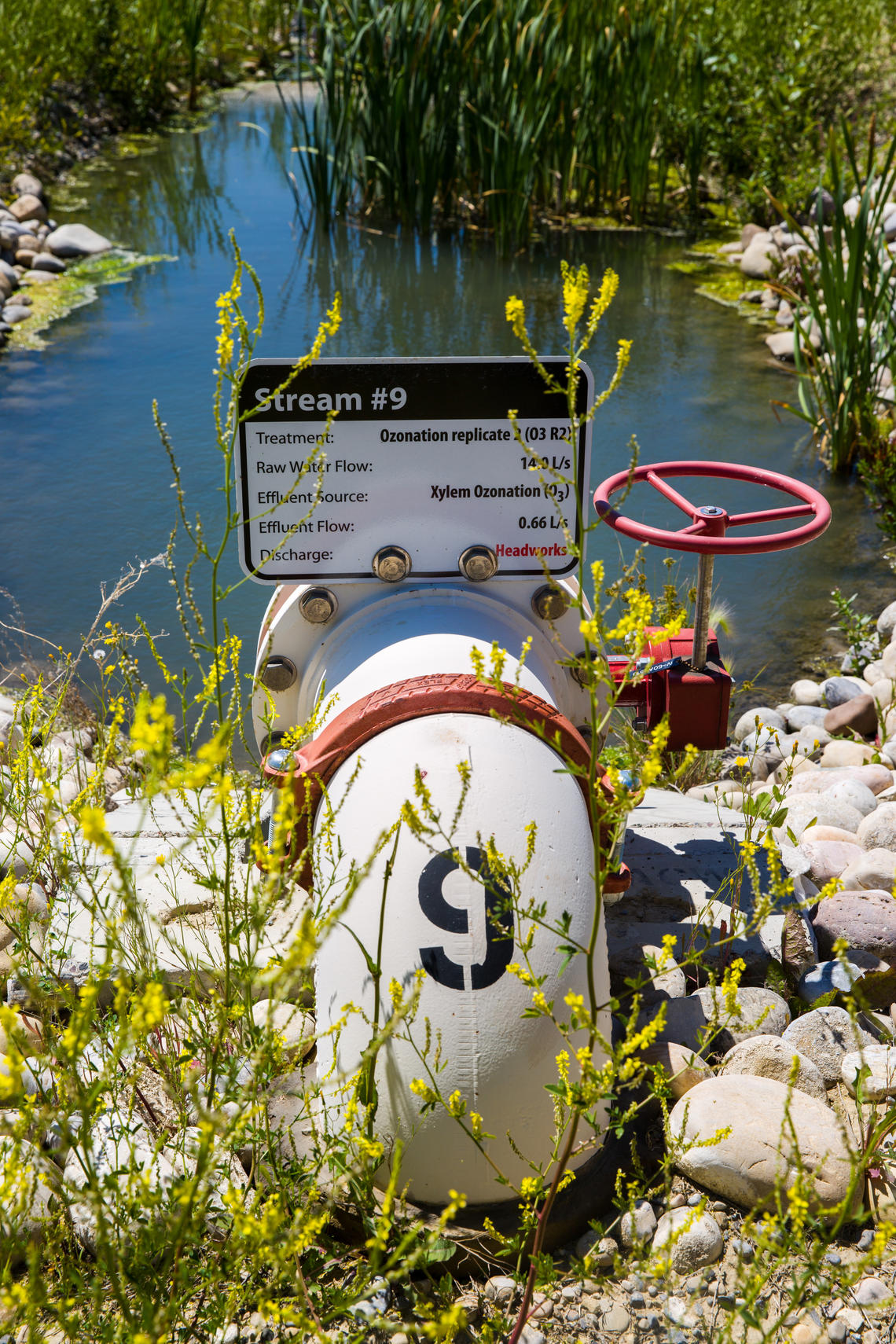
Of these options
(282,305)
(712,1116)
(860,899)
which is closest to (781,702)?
(860,899)

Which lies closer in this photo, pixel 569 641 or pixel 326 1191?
pixel 326 1191

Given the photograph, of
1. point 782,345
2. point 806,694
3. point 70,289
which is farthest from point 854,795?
point 70,289

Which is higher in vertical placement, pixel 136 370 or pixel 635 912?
pixel 136 370

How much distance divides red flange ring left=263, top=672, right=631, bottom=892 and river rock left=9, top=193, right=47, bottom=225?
7.59 meters

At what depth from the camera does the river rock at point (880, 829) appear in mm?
2809

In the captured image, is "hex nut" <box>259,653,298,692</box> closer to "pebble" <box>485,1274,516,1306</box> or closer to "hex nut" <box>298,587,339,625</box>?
"hex nut" <box>298,587,339,625</box>

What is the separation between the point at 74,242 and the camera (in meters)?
7.98

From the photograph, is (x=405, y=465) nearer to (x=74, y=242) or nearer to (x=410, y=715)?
(x=410, y=715)

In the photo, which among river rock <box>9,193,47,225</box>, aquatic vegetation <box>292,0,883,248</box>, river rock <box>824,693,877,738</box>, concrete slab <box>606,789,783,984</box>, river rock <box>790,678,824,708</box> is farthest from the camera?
river rock <box>9,193,47,225</box>

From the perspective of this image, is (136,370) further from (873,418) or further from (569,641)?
(569,641)

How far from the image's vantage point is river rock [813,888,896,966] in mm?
2396

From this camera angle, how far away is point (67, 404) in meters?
6.11

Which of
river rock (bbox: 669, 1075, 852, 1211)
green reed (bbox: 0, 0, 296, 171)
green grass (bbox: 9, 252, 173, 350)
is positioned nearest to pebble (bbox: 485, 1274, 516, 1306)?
river rock (bbox: 669, 1075, 852, 1211)

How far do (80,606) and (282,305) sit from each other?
3.43 meters
